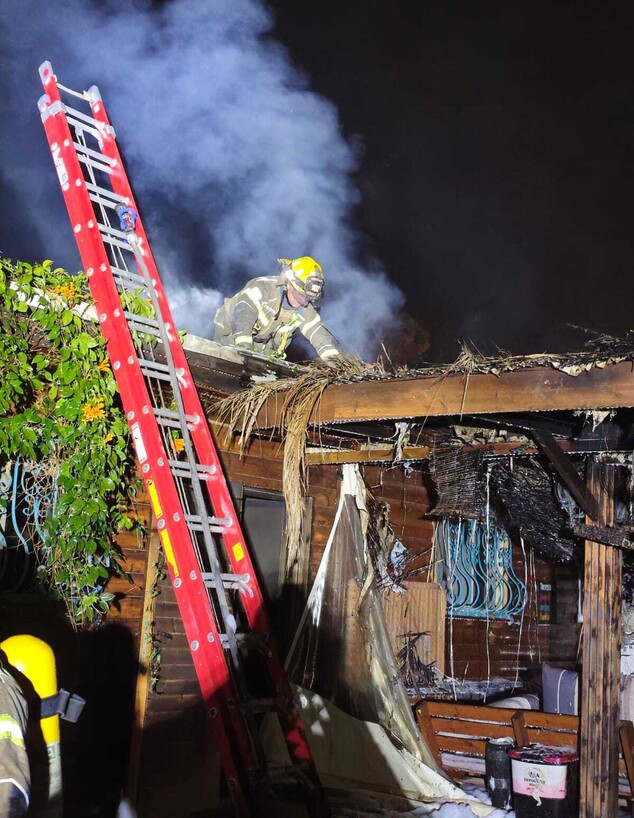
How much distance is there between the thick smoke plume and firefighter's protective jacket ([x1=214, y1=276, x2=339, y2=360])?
15.5 feet

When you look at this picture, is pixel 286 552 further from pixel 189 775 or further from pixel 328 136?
pixel 328 136

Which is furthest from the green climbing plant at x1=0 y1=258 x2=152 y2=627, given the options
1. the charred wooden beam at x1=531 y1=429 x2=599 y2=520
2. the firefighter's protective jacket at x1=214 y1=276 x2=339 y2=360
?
the charred wooden beam at x1=531 y1=429 x2=599 y2=520

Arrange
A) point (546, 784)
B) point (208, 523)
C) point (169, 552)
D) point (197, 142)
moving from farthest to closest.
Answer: point (197, 142), point (546, 784), point (208, 523), point (169, 552)

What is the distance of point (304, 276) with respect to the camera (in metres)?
7.78

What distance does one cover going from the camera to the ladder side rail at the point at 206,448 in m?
4.93

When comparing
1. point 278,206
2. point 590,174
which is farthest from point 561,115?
point 278,206

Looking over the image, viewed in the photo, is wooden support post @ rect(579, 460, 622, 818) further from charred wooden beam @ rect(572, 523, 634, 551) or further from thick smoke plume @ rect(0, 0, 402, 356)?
thick smoke plume @ rect(0, 0, 402, 356)

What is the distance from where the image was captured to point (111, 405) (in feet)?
18.2

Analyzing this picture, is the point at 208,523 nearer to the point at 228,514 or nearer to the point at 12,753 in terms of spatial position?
the point at 228,514

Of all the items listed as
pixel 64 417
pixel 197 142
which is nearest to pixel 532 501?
pixel 64 417

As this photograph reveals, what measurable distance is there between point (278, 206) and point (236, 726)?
14740mm

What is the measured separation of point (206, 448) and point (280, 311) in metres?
3.05

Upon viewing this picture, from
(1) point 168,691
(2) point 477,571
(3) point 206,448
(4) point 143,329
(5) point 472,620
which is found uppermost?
(4) point 143,329

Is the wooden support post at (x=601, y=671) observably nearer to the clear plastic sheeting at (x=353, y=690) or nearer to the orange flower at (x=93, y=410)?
the clear plastic sheeting at (x=353, y=690)
